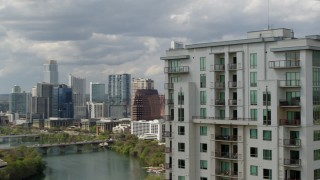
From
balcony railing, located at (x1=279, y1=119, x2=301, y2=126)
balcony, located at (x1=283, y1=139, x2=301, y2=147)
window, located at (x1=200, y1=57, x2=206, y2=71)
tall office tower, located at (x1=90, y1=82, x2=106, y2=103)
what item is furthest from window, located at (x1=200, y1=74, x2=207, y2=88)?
tall office tower, located at (x1=90, y1=82, x2=106, y2=103)

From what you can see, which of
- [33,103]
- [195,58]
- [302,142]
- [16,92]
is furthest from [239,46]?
[16,92]

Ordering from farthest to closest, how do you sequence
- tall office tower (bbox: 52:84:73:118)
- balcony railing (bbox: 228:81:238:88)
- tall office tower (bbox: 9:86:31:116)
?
tall office tower (bbox: 9:86:31:116) < tall office tower (bbox: 52:84:73:118) < balcony railing (bbox: 228:81:238:88)

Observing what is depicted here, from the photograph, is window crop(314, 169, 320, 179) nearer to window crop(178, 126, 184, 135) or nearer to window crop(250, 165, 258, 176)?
window crop(250, 165, 258, 176)

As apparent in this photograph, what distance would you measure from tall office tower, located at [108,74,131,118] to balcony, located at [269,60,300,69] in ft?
263

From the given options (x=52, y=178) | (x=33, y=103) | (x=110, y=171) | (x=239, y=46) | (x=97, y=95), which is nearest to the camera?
(x=239, y=46)

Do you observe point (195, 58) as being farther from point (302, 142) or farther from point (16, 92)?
point (16, 92)

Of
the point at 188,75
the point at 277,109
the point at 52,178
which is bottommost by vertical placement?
the point at 52,178

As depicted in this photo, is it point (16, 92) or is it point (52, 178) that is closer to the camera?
point (52, 178)

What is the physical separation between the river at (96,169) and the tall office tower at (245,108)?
16.8 m

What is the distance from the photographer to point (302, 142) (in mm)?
7234

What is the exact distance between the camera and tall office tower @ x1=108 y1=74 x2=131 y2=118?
8812 cm

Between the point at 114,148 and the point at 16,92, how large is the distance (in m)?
70.7

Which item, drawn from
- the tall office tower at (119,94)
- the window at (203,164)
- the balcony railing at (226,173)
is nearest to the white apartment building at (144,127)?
the tall office tower at (119,94)

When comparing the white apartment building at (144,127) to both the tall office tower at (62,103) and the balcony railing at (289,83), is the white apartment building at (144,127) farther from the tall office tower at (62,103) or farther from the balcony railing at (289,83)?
the balcony railing at (289,83)
